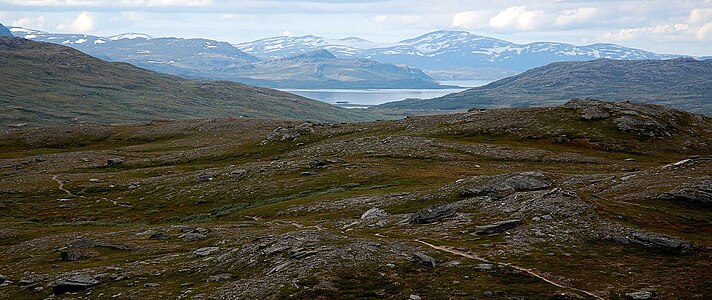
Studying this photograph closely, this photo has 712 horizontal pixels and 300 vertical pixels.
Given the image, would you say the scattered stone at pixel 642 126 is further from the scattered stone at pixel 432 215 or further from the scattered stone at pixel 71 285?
the scattered stone at pixel 71 285

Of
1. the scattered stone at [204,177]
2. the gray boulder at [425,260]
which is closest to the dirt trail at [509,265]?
the gray boulder at [425,260]

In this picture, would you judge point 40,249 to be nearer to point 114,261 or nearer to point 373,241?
point 114,261

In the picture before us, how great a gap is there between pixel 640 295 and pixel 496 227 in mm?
11699

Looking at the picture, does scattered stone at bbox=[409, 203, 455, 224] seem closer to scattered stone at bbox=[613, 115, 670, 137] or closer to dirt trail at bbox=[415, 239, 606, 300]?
dirt trail at bbox=[415, 239, 606, 300]

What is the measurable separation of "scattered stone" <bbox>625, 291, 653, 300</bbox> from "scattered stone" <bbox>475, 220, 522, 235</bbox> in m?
11.1

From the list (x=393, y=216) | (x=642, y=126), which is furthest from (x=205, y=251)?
(x=642, y=126)

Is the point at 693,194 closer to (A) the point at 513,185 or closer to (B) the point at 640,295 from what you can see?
(A) the point at 513,185

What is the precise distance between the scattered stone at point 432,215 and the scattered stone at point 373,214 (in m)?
3.71

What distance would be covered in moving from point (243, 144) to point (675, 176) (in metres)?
71.9

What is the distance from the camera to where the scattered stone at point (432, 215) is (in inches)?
1692

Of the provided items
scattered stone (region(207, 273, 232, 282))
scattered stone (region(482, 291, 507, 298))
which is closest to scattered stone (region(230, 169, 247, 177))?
scattered stone (region(207, 273, 232, 282))

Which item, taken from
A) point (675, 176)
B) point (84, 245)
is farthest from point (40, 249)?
point (675, 176)

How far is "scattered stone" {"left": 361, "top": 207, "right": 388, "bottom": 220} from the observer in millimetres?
47469

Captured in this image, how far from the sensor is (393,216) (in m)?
46.4
